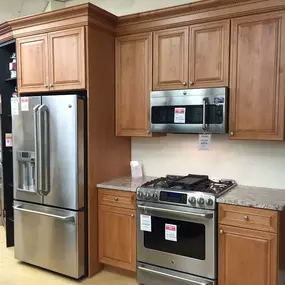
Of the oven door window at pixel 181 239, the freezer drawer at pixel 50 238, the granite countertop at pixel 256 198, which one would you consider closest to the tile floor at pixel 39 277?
the freezer drawer at pixel 50 238

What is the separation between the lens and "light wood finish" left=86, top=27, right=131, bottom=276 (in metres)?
3.02

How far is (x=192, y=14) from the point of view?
9.37 ft

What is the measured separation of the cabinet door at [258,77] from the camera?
2559 millimetres

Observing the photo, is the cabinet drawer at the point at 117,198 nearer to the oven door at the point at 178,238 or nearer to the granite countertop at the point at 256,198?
the oven door at the point at 178,238

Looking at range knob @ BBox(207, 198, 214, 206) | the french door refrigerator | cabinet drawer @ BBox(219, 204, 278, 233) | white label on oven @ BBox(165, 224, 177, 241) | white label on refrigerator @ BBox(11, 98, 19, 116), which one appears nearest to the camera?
cabinet drawer @ BBox(219, 204, 278, 233)

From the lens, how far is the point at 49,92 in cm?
330

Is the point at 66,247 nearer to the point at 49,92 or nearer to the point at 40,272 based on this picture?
the point at 40,272

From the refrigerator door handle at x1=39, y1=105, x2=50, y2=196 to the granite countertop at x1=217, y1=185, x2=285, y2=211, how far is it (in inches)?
63.2

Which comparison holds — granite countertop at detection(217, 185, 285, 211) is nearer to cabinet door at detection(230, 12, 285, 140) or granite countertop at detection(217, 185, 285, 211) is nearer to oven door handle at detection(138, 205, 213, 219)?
oven door handle at detection(138, 205, 213, 219)

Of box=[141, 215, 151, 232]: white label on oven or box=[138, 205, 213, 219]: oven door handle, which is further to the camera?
box=[141, 215, 151, 232]: white label on oven

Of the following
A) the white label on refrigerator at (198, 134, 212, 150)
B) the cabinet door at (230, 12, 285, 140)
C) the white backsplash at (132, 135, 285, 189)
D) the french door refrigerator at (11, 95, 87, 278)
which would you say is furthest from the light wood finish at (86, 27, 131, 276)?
the cabinet door at (230, 12, 285, 140)

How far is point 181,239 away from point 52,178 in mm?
1320

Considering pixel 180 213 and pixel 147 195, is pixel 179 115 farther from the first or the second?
pixel 180 213

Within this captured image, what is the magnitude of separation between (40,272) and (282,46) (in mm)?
3001
